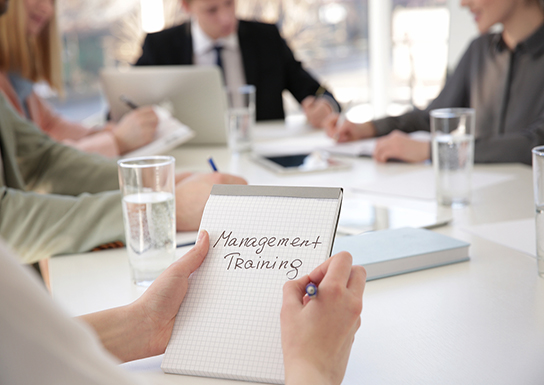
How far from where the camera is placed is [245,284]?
0.52m

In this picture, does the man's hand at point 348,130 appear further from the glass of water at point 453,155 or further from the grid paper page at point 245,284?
the grid paper page at point 245,284

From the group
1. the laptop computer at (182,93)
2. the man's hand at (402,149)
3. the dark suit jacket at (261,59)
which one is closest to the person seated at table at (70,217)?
the man's hand at (402,149)

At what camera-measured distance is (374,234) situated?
2.62 ft

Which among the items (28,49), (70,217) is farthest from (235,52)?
(70,217)

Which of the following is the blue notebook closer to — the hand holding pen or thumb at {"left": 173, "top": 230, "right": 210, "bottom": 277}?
thumb at {"left": 173, "top": 230, "right": 210, "bottom": 277}

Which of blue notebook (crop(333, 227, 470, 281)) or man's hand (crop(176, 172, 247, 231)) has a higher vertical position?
man's hand (crop(176, 172, 247, 231))

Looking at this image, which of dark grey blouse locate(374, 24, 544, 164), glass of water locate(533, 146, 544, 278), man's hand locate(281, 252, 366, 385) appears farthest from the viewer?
dark grey blouse locate(374, 24, 544, 164)

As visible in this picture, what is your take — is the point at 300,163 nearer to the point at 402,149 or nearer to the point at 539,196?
the point at 402,149

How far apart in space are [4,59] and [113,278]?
4.62 ft

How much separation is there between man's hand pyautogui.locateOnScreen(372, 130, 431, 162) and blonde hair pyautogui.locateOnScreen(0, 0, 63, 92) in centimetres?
127

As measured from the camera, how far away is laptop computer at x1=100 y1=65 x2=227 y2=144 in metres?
1.80

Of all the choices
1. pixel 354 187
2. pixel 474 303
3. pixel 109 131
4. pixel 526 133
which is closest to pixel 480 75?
pixel 526 133

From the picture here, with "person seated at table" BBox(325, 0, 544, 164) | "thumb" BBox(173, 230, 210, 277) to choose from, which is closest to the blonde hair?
"person seated at table" BBox(325, 0, 544, 164)

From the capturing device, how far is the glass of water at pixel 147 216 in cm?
71
